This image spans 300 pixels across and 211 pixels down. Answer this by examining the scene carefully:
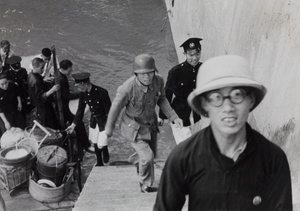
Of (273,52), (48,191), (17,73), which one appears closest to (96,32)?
(17,73)

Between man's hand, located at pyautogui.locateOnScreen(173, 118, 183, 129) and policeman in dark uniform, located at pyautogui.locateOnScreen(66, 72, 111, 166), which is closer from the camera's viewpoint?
man's hand, located at pyautogui.locateOnScreen(173, 118, 183, 129)

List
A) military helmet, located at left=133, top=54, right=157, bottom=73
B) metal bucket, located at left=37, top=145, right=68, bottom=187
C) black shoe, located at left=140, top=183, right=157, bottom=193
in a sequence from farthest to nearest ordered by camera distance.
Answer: metal bucket, located at left=37, top=145, right=68, bottom=187 < black shoe, located at left=140, top=183, right=157, bottom=193 < military helmet, located at left=133, top=54, right=157, bottom=73

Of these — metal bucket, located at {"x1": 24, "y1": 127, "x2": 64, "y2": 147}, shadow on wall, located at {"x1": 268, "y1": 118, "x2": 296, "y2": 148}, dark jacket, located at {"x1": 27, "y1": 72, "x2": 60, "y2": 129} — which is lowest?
metal bucket, located at {"x1": 24, "y1": 127, "x2": 64, "y2": 147}

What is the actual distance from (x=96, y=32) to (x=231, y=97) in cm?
1194

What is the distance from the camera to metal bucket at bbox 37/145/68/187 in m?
6.00

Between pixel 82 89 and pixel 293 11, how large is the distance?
11.3 feet

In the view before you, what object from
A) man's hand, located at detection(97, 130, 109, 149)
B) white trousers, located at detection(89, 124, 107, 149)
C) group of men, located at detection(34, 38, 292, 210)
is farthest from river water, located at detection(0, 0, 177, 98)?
group of men, located at detection(34, 38, 292, 210)

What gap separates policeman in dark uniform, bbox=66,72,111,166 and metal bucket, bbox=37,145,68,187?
0.64 m

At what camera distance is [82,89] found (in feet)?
20.6

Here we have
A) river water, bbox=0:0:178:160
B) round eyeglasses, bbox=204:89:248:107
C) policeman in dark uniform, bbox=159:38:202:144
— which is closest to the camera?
round eyeglasses, bbox=204:89:248:107

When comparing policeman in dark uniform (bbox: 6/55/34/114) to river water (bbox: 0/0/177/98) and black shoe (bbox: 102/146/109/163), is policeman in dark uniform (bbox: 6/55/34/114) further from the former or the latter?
river water (bbox: 0/0/177/98)

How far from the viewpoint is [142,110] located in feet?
16.3

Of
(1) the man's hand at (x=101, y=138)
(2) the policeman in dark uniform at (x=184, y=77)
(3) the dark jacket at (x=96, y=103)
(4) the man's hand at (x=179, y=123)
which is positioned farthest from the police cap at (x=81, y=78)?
(4) the man's hand at (x=179, y=123)

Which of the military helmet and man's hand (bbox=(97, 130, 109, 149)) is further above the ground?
the military helmet
